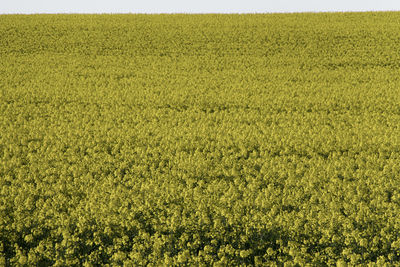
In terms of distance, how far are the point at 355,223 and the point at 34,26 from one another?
2891 cm

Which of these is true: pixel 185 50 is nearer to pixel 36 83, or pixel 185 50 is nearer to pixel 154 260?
pixel 36 83

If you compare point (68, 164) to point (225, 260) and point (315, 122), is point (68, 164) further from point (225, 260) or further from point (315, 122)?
point (315, 122)

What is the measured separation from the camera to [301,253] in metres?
4.92

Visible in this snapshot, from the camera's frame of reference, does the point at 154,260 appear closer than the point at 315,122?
Yes

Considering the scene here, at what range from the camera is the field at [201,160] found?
5.29 meters

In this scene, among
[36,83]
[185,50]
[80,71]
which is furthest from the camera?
[185,50]

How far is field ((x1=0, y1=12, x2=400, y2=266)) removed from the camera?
5.29m

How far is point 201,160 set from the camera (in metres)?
8.12

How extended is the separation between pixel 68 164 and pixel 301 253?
18.7 ft

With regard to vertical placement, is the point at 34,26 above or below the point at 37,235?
above

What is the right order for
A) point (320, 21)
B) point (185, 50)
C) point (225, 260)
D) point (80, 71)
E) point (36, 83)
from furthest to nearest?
point (320, 21)
point (185, 50)
point (80, 71)
point (36, 83)
point (225, 260)

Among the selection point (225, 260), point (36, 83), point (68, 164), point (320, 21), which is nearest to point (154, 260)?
point (225, 260)

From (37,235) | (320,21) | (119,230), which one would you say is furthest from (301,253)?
(320,21)

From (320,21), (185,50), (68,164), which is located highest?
(320,21)
